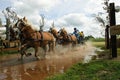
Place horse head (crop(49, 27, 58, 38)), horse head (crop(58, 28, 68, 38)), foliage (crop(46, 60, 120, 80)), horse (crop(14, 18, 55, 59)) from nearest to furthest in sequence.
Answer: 1. foliage (crop(46, 60, 120, 80))
2. horse (crop(14, 18, 55, 59))
3. horse head (crop(49, 27, 58, 38))
4. horse head (crop(58, 28, 68, 38))

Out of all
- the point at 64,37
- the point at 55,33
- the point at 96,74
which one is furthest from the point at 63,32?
the point at 96,74

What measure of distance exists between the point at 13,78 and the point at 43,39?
7849 millimetres

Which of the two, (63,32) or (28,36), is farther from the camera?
(63,32)

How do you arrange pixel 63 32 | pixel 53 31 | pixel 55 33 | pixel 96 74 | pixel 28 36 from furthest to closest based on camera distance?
pixel 63 32, pixel 55 33, pixel 53 31, pixel 28 36, pixel 96 74

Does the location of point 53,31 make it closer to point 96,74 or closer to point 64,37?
point 64,37

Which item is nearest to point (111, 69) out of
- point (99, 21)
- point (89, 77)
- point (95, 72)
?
point (95, 72)

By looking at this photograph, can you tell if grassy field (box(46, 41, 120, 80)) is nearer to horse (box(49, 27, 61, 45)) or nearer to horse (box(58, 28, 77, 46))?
horse (box(49, 27, 61, 45))

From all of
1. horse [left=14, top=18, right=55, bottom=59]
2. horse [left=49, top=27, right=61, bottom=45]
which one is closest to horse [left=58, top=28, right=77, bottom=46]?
horse [left=49, top=27, right=61, bottom=45]

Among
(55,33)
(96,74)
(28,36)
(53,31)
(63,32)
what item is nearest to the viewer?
(96,74)

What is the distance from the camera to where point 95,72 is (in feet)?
30.1

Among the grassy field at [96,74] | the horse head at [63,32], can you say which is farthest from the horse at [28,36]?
the horse head at [63,32]

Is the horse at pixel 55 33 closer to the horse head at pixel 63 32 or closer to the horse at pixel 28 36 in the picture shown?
the horse head at pixel 63 32

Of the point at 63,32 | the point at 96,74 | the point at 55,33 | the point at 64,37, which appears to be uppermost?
the point at 63,32

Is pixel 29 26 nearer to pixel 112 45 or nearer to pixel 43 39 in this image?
pixel 43 39
